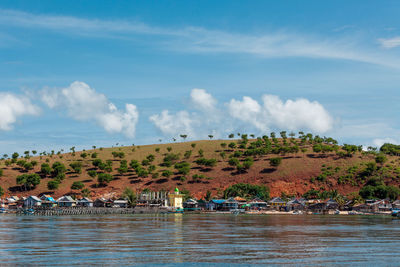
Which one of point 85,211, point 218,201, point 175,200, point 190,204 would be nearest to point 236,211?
point 218,201

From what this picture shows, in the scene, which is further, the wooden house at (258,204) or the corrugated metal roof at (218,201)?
the wooden house at (258,204)

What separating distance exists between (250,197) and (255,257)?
153774mm

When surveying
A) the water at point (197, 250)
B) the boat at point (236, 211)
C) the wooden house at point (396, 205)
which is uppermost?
the wooden house at point (396, 205)

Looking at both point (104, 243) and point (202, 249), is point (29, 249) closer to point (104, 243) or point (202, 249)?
point (104, 243)

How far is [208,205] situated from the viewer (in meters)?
192

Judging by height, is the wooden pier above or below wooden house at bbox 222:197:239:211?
below

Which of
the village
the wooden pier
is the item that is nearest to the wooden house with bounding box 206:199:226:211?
the village

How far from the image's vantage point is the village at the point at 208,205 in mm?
179375

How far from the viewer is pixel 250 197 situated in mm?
199625

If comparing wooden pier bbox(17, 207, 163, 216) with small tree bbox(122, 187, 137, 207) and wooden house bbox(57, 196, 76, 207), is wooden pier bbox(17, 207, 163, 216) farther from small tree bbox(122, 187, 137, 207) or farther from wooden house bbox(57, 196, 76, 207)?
small tree bbox(122, 187, 137, 207)

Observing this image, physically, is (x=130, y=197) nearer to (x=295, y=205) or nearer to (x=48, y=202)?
(x=48, y=202)

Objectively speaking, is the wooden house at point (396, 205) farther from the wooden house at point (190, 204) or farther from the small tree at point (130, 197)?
the small tree at point (130, 197)

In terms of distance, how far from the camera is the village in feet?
589

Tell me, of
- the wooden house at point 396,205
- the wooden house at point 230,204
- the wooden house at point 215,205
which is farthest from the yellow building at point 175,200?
the wooden house at point 396,205
